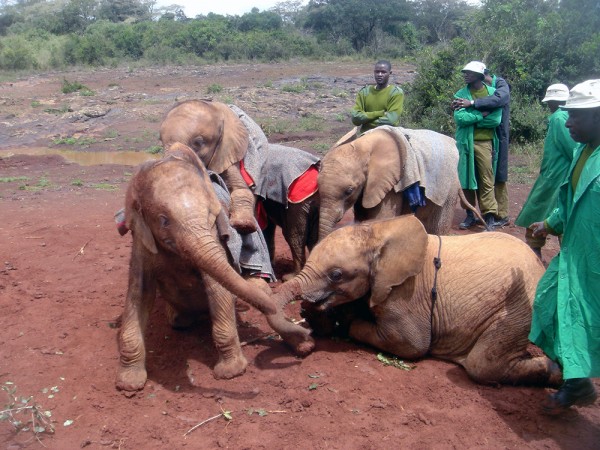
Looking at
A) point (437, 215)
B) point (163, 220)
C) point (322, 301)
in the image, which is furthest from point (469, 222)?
point (163, 220)

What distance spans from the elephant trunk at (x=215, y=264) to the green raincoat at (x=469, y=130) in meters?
5.82

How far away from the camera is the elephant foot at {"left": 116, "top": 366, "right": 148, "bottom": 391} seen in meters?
4.99

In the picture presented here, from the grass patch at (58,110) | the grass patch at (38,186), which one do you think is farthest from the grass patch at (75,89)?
the grass patch at (38,186)

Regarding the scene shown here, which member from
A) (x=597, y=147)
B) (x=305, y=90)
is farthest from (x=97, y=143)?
(x=597, y=147)

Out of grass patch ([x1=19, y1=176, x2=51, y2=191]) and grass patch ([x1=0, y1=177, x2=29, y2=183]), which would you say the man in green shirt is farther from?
grass patch ([x1=0, y1=177, x2=29, y2=183])

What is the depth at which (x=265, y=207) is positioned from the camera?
7414mm

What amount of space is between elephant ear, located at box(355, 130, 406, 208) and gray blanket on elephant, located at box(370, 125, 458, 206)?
71mm

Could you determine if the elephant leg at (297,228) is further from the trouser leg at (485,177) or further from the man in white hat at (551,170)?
the trouser leg at (485,177)

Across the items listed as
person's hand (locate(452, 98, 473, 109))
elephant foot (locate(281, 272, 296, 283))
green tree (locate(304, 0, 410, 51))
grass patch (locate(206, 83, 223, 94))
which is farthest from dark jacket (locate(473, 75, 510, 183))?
green tree (locate(304, 0, 410, 51))

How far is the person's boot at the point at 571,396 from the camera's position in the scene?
4.48 metres

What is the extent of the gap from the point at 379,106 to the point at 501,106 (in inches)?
77.2

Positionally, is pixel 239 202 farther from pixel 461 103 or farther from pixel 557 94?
pixel 461 103

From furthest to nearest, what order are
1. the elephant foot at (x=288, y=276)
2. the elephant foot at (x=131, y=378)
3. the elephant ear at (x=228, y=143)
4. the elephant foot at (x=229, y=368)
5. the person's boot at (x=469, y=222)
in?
the person's boot at (x=469, y=222)
the elephant foot at (x=288, y=276)
the elephant ear at (x=228, y=143)
the elephant foot at (x=229, y=368)
the elephant foot at (x=131, y=378)

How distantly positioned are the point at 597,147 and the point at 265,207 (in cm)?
397
